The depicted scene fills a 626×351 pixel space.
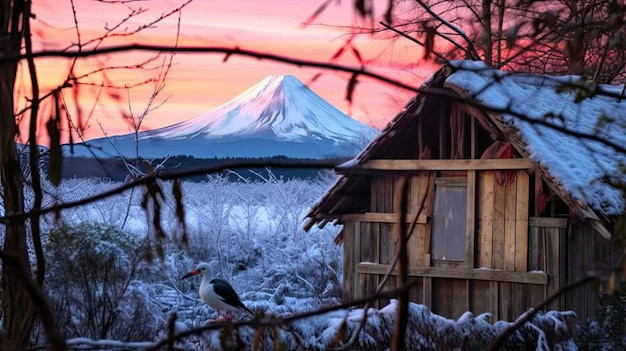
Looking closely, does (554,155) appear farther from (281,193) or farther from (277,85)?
(277,85)

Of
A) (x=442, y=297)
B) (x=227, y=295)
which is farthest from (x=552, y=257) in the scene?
(x=227, y=295)

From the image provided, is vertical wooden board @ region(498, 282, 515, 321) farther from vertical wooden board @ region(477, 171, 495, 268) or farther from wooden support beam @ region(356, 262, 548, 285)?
vertical wooden board @ region(477, 171, 495, 268)

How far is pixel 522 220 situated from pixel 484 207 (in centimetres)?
63

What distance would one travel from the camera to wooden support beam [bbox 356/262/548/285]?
12594 mm

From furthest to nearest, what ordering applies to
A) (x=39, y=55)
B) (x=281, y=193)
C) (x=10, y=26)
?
1. (x=281, y=193)
2. (x=10, y=26)
3. (x=39, y=55)

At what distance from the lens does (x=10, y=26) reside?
4.53 ft

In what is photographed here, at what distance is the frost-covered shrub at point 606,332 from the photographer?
1067 cm

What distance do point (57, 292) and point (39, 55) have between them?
13110 millimetres

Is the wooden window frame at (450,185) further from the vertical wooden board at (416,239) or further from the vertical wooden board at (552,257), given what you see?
the vertical wooden board at (552,257)

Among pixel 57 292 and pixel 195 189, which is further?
pixel 195 189

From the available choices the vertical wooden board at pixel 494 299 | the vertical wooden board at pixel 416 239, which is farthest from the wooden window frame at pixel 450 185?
the vertical wooden board at pixel 494 299

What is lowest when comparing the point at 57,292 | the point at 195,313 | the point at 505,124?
the point at 195,313

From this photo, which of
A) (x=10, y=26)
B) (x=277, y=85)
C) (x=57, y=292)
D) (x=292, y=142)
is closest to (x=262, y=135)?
(x=292, y=142)

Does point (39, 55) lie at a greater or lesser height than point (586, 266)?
greater
